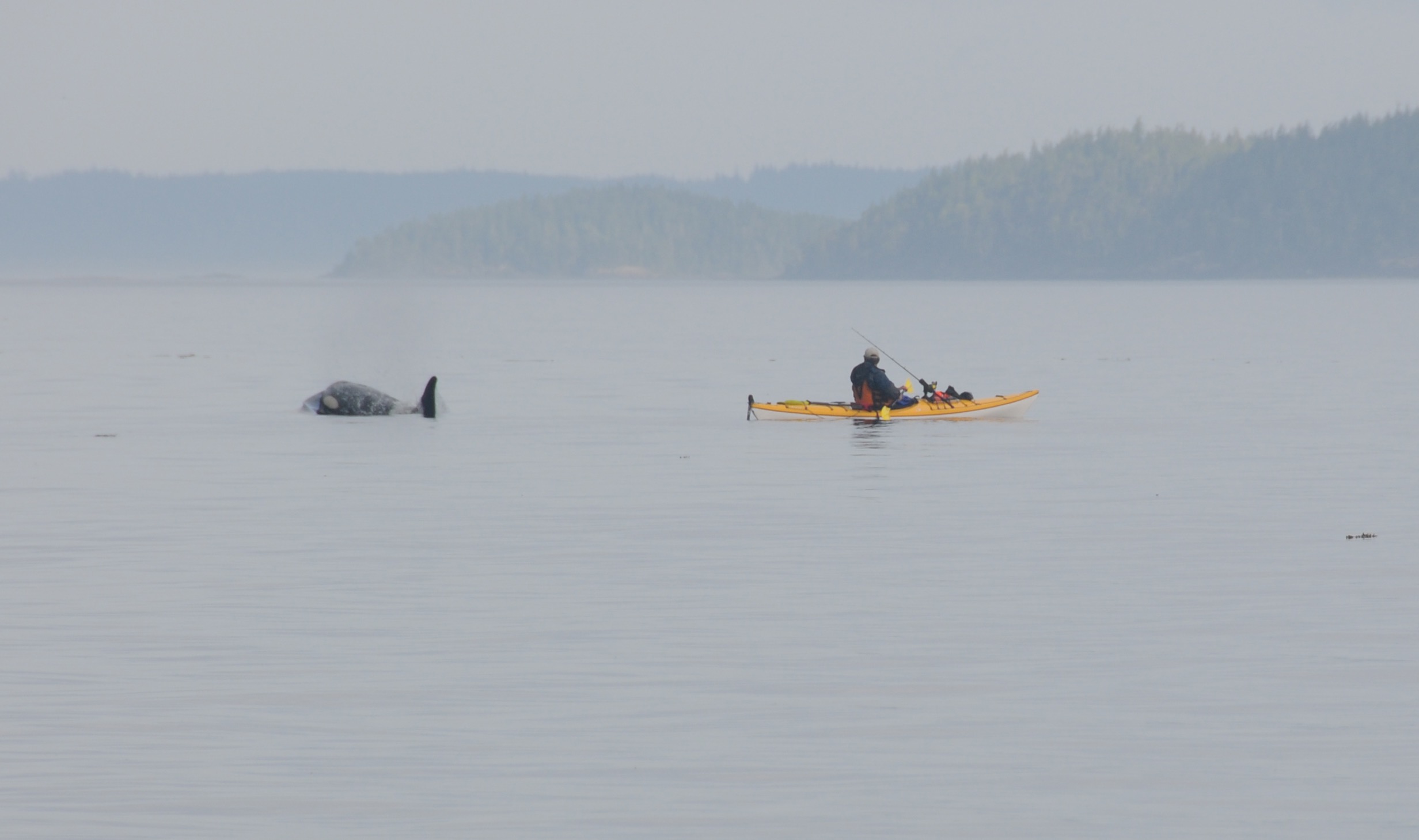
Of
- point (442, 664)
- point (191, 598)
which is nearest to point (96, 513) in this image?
point (191, 598)

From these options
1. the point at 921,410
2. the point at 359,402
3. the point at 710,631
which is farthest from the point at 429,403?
the point at 710,631

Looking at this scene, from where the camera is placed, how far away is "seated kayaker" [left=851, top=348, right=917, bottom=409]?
3866 centimetres

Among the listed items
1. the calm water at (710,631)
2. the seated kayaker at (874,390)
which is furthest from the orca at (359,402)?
the seated kayaker at (874,390)

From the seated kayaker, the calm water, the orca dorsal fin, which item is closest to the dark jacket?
the seated kayaker

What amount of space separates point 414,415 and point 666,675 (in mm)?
30547

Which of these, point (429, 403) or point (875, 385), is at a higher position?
point (875, 385)

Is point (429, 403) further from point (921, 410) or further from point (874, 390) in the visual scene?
point (921, 410)

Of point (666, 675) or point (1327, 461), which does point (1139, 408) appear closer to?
point (1327, 461)

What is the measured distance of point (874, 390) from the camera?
127 feet

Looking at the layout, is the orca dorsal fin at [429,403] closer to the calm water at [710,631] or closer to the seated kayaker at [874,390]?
the calm water at [710,631]

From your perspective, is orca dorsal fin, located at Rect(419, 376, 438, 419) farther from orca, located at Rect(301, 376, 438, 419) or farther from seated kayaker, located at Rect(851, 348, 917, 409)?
seated kayaker, located at Rect(851, 348, 917, 409)

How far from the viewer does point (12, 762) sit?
39.6 feet

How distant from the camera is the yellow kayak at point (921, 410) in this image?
130ft

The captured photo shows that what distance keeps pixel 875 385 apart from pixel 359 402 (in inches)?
461
